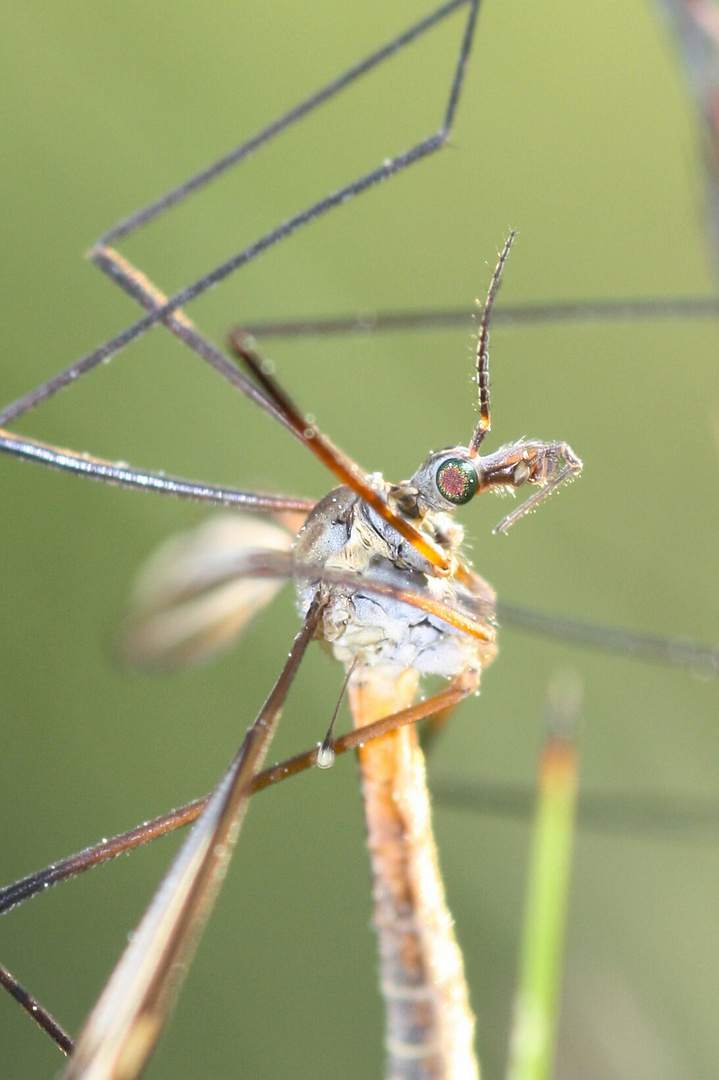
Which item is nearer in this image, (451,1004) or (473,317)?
(473,317)

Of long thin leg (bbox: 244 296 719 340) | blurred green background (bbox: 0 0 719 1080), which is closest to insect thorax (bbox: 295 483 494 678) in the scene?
long thin leg (bbox: 244 296 719 340)

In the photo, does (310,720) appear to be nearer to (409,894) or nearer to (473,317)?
(409,894)

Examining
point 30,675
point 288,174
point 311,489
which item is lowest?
point 311,489

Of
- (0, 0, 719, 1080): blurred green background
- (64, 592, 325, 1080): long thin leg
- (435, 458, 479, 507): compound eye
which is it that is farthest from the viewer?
(0, 0, 719, 1080): blurred green background

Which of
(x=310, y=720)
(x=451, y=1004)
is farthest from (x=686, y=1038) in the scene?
(x=451, y=1004)

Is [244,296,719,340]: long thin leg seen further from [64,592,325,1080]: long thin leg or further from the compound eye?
[64,592,325,1080]: long thin leg

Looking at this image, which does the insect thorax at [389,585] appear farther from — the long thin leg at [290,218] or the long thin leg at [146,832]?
the long thin leg at [290,218]
